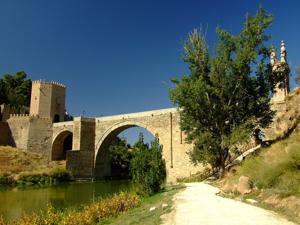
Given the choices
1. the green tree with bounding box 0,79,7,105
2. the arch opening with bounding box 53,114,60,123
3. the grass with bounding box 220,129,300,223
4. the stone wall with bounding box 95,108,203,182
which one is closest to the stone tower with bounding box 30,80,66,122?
the arch opening with bounding box 53,114,60,123

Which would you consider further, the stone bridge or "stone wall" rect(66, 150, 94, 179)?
"stone wall" rect(66, 150, 94, 179)

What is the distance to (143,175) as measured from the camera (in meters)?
11.3

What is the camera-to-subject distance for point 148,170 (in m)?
11.3

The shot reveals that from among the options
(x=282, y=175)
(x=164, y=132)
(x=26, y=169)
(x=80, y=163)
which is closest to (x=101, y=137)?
(x=80, y=163)

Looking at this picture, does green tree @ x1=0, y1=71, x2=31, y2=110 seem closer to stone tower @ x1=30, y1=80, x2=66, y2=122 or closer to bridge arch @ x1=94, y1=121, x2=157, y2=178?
stone tower @ x1=30, y1=80, x2=66, y2=122

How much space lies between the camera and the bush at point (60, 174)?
28.0m

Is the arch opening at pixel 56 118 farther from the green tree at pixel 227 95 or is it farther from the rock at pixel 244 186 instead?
the rock at pixel 244 186

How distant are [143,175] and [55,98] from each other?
95.7 ft

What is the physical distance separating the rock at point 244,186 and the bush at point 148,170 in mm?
3338

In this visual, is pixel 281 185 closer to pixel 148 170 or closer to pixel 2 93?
pixel 148 170

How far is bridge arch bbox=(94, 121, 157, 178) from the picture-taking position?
101 feet

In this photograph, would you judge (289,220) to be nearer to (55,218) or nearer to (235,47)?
(55,218)

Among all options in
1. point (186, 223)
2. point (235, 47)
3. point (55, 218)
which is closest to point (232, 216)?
point (186, 223)

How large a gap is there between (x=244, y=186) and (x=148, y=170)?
3.86 metres
